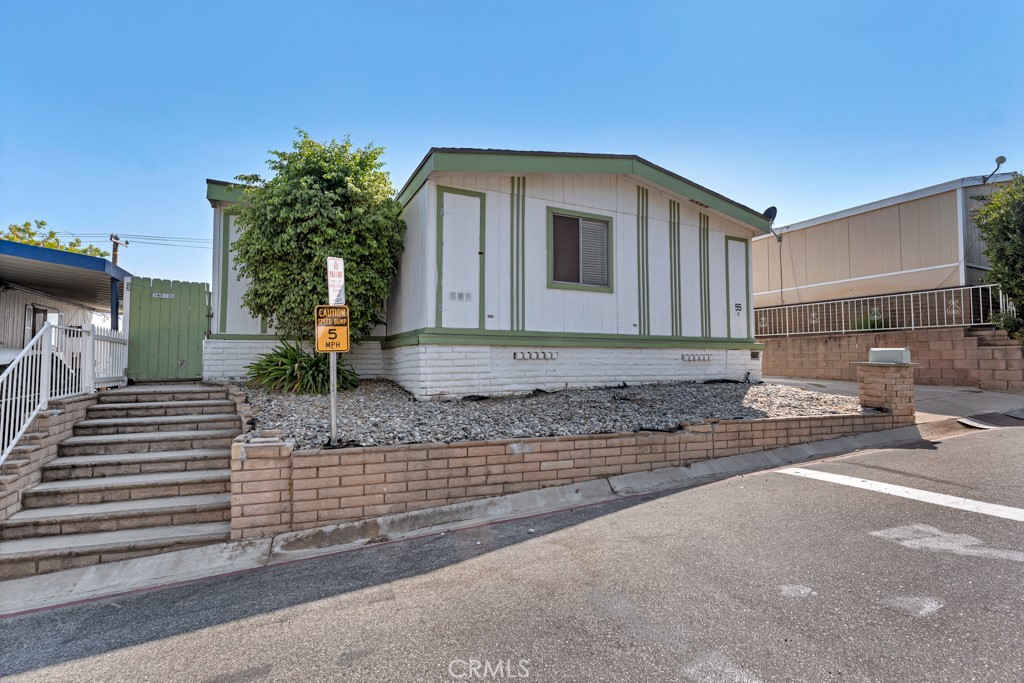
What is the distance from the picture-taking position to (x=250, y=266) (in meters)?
8.52

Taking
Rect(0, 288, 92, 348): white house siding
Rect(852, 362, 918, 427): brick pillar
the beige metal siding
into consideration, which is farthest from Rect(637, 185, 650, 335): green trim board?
Rect(0, 288, 92, 348): white house siding

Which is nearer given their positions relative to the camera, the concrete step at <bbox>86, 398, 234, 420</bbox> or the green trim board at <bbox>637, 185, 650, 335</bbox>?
the concrete step at <bbox>86, 398, 234, 420</bbox>

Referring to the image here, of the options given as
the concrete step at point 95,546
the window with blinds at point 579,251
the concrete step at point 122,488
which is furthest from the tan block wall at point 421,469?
the window with blinds at point 579,251

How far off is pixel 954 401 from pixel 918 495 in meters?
7.04

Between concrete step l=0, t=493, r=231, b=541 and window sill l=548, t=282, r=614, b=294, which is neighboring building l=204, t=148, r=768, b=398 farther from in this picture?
concrete step l=0, t=493, r=231, b=541

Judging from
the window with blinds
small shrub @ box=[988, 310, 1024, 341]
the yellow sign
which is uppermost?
the window with blinds

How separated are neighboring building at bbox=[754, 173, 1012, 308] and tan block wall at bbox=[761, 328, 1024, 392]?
2.18 metres

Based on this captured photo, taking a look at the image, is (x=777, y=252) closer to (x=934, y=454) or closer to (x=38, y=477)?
(x=934, y=454)

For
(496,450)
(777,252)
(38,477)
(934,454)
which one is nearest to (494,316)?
(496,450)

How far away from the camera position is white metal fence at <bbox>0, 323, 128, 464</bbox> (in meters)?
5.49

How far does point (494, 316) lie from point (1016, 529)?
259 inches

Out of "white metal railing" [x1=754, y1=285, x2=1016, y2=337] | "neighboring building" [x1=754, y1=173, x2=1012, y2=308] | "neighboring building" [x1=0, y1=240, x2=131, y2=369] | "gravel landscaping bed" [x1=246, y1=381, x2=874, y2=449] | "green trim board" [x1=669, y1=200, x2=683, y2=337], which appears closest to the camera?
"gravel landscaping bed" [x1=246, y1=381, x2=874, y2=449]

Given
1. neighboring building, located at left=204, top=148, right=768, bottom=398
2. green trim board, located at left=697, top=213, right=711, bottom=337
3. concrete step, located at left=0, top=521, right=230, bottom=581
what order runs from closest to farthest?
concrete step, located at left=0, top=521, right=230, bottom=581 < neighboring building, located at left=204, top=148, right=768, bottom=398 < green trim board, located at left=697, top=213, right=711, bottom=337

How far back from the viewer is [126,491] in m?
5.38
